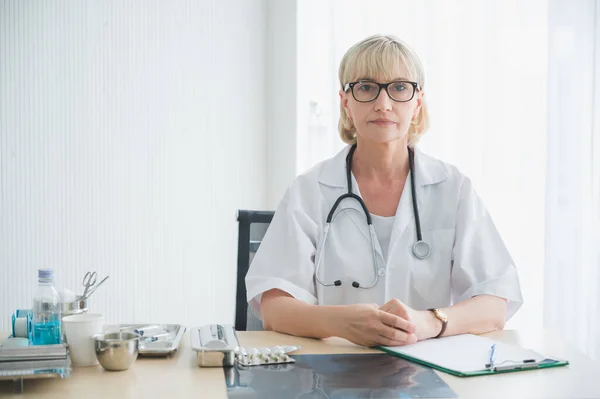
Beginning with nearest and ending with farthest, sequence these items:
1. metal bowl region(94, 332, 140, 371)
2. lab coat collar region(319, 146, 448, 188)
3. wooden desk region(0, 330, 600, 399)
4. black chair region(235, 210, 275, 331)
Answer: wooden desk region(0, 330, 600, 399) < metal bowl region(94, 332, 140, 371) < lab coat collar region(319, 146, 448, 188) < black chair region(235, 210, 275, 331)

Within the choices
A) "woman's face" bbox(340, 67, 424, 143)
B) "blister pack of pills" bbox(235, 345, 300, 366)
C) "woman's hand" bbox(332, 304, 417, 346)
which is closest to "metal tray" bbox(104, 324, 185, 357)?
"blister pack of pills" bbox(235, 345, 300, 366)

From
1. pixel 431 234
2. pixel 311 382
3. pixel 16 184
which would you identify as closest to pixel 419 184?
pixel 431 234

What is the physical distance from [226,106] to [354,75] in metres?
1.44

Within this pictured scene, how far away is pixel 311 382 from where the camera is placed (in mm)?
1176

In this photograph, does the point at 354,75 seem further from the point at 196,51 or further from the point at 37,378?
the point at 196,51

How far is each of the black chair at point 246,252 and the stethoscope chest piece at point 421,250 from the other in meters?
0.50

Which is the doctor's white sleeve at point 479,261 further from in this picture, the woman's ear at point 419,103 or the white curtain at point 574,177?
the white curtain at point 574,177

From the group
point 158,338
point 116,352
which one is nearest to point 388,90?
point 158,338

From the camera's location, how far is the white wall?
2803mm

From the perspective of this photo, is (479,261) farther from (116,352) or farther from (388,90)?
(116,352)

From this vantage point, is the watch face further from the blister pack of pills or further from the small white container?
the small white container

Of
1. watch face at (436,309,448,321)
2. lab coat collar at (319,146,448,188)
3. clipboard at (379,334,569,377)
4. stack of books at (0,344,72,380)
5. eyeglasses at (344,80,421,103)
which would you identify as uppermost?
eyeglasses at (344,80,421,103)

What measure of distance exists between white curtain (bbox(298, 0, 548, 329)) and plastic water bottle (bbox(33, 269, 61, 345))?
194cm

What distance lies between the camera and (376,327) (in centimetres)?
141
